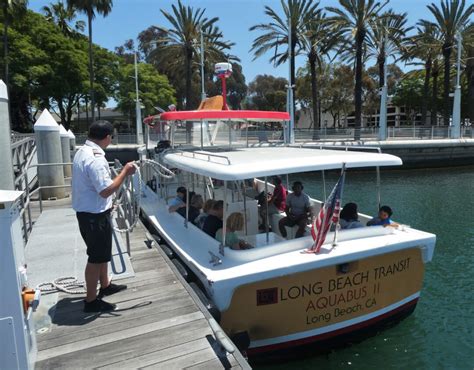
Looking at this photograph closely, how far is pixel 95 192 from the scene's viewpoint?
407 cm

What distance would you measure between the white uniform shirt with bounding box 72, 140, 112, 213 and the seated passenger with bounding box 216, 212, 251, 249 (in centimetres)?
185

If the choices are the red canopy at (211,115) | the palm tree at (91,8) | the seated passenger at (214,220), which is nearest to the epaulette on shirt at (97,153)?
the seated passenger at (214,220)

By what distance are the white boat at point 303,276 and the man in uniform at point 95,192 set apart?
3.85 ft

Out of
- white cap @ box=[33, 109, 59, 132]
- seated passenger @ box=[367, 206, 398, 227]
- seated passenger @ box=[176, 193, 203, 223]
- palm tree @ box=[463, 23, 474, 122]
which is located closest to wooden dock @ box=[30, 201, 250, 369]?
seated passenger @ box=[176, 193, 203, 223]

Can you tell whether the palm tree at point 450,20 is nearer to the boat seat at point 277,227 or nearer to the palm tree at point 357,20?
the palm tree at point 357,20

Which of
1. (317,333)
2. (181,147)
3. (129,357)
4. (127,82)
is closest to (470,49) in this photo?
(127,82)

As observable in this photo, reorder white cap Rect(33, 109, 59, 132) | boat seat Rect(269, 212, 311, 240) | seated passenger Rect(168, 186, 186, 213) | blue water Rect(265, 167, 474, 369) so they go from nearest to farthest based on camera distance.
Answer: blue water Rect(265, 167, 474, 369) → boat seat Rect(269, 212, 311, 240) → seated passenger Rect(168, 186, 186, 213) → white cap Rect(33, 109, 59, 132)

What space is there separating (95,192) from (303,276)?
8.80ft

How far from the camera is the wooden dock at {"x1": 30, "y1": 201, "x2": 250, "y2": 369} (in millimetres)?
3648

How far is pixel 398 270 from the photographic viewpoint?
582cm

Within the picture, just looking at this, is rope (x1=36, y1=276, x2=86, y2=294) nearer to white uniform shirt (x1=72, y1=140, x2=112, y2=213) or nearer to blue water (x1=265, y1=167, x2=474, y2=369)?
white uniform shirt (x1=72, y1=140, x2=112, y2=213)

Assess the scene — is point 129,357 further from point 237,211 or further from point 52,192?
point 52,192

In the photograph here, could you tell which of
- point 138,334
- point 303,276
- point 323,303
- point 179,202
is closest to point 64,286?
point 138,334

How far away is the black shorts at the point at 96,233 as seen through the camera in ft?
13.5
